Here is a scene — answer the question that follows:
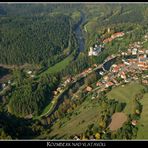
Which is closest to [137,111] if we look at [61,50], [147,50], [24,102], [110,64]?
[24,102]

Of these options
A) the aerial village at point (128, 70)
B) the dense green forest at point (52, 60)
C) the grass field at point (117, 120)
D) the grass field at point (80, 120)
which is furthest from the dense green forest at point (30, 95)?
the grass field at point (117, 120)

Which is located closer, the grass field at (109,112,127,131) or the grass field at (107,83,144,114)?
the grass field at (109,112,127,131)

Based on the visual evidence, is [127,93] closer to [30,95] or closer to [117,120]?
[117,120]

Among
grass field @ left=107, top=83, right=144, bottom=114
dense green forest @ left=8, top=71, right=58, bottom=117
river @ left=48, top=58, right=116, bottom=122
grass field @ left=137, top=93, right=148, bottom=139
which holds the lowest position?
river @ left=48, top=58, right=116, bottom=122

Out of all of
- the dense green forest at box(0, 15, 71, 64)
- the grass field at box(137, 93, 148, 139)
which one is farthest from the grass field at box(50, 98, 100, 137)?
the dense green forest at box(0, 15, 71, 64)

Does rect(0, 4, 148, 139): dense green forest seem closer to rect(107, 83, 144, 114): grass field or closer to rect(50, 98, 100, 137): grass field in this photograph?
rect(50, 98, 100, 137): grass field

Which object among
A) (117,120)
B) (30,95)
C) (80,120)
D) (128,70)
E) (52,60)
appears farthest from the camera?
(52,60)

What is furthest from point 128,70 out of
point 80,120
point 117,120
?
point 80,120
